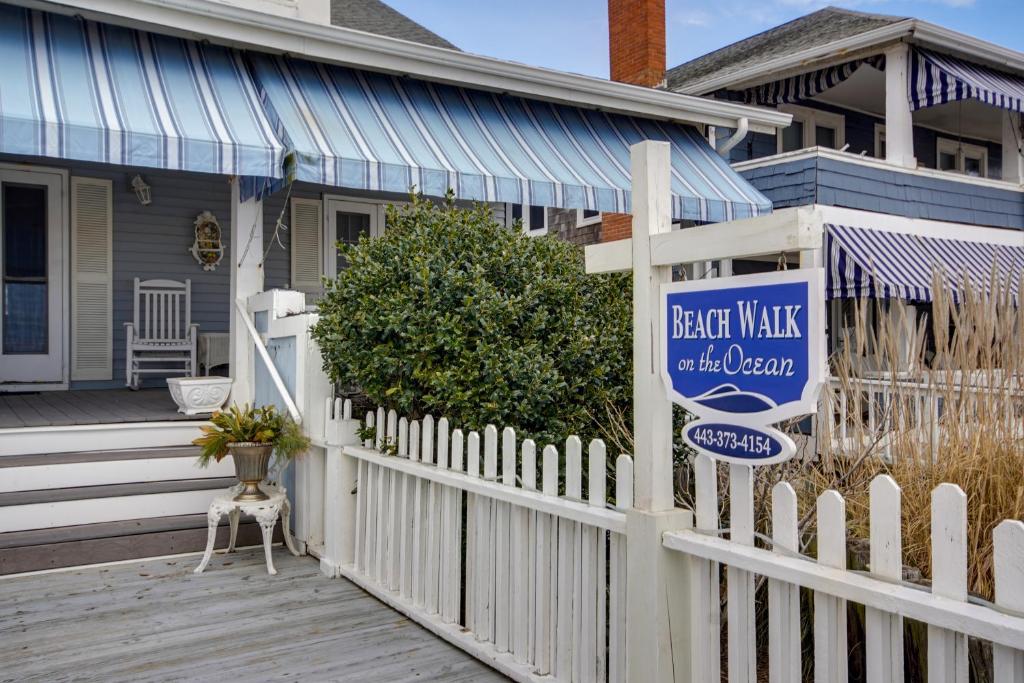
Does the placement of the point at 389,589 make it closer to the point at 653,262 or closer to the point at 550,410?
the point at 550,410

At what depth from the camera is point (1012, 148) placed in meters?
12.8

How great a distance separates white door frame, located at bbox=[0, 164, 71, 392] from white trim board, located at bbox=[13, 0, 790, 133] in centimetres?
311

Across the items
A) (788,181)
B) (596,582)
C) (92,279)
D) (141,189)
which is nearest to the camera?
(596,582)

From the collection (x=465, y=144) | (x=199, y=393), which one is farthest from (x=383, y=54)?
(x=199, y=393)

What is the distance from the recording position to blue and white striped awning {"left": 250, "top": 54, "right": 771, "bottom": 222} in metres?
6.01

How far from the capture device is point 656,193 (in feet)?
8.80

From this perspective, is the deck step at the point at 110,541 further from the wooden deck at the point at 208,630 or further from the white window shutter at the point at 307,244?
the white window shutter at the point at 307,244

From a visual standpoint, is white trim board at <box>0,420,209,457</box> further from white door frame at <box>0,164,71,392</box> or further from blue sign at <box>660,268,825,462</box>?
blue sign at <box>660,268,825,462</box>

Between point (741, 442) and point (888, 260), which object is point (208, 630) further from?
point (888, 260)

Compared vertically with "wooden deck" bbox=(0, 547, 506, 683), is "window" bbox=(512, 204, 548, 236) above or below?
above

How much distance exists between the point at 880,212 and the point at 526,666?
30.7ft

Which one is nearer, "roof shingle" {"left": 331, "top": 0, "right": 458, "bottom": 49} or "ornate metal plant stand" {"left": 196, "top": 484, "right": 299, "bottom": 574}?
"ornate metal plant stand" {"left": 196, "top": 484, "right": 299, "bottom": 574}

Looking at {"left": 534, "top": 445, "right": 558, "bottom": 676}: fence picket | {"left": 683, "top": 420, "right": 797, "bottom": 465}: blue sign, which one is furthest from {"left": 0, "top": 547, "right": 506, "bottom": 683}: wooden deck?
{"left": 683, "top": 420, "right": 797, "bottom": 465}: blue sign

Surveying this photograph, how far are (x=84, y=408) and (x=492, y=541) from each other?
4.46m
